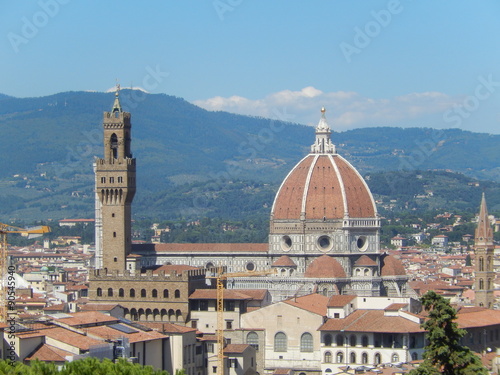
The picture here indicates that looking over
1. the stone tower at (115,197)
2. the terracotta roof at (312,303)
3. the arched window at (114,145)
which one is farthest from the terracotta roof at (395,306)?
the arched window at (114,145)

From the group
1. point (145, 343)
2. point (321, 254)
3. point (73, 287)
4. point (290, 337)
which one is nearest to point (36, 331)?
point (145, 343)

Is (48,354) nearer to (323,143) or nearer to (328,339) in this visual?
(328,339)

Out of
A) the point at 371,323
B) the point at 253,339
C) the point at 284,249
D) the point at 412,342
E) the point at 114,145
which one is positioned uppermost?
the point at 114,145

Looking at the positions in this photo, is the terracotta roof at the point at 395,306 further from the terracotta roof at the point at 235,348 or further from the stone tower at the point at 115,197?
the stone tower at the point at 115,197

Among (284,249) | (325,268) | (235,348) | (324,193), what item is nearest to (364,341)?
(235,348)

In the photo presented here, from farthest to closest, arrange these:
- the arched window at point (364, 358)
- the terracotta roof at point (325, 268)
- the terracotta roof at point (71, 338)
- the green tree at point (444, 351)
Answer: the terracotta roof at point (325, 268), the arched window at point (364, 358), the terracotta roof at point (71, 338), the green tree at point (444, 351)

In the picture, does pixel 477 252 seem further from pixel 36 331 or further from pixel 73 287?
pixel 36 331
